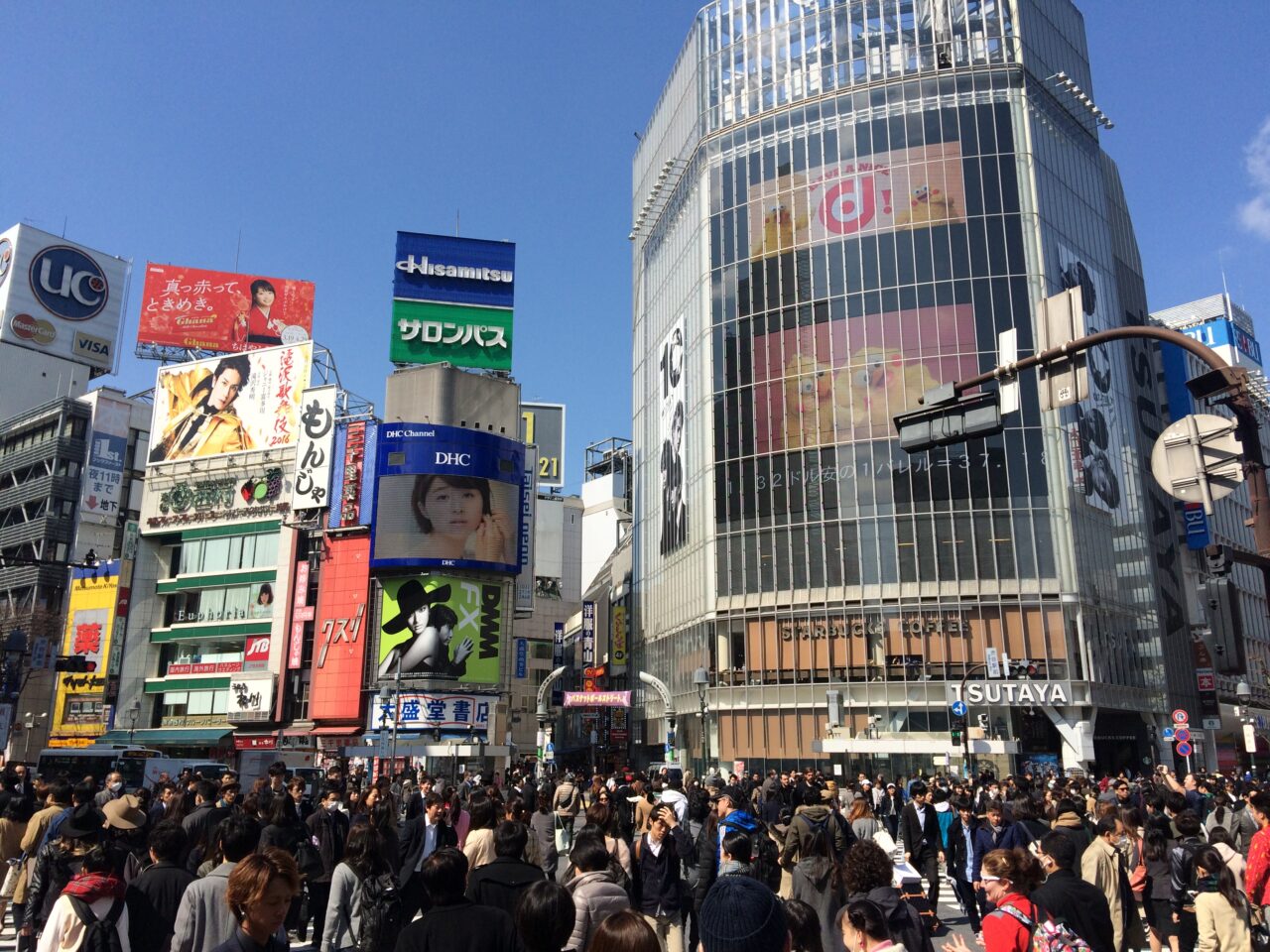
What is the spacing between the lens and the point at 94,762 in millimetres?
41031

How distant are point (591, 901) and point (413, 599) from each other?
58643 millimetres

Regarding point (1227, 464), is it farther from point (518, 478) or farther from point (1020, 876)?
point (518, 478)

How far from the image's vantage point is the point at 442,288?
242 ft

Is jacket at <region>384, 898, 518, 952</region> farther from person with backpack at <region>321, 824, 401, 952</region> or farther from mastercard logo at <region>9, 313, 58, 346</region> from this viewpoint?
mastercard logo at <region>9, 313, 58, 346</region>

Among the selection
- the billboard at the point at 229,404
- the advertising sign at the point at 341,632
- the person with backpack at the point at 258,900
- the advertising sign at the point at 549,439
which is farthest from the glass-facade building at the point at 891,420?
the advertising sign at the point at 549,439

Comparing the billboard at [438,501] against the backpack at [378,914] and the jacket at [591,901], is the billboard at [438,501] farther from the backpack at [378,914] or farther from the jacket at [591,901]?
the jacket at [591,901]

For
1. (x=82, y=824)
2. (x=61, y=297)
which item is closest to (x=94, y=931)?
(x=82, y=824)

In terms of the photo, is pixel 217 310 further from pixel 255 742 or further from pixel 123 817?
pixel 123 817

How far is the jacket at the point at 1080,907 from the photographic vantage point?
278 inches

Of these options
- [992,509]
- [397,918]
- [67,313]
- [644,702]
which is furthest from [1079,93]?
[67,313]

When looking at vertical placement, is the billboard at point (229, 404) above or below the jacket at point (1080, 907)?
above

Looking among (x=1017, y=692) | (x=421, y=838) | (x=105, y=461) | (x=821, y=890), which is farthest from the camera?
(x=105, y=461)

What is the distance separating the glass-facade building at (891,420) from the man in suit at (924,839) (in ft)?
109

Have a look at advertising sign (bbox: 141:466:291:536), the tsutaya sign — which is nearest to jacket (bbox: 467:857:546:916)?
the tsutaya sign
